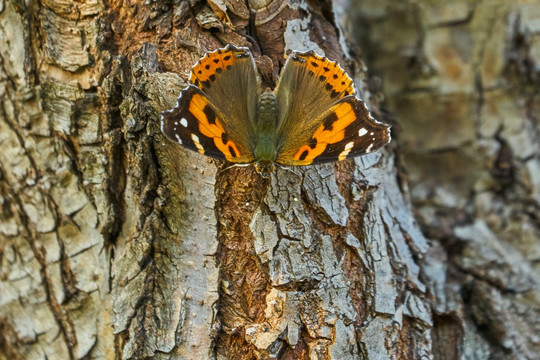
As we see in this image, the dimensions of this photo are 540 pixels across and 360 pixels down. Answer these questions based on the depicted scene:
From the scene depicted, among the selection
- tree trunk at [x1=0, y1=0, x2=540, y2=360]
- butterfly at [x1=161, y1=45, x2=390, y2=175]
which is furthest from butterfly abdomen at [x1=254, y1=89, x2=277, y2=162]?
tree trunk at [x1=0, y1=0, x2=540, y2=360]

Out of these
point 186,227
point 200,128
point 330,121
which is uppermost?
point 330,121

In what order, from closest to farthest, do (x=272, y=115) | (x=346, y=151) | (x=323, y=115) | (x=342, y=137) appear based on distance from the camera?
(x=346, y=151) < (x=342, y=137) < (x=323, y=115) < (x=272, y=115)

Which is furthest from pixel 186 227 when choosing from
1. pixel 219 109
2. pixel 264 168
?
pixel 219 109

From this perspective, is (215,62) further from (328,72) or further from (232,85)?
(328,72)

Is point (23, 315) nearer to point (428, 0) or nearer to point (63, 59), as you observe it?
point (63, 59)

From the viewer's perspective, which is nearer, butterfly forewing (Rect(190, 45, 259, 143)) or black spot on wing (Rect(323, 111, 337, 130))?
butterfly forewing (Rect(190, 45, 259, 143))

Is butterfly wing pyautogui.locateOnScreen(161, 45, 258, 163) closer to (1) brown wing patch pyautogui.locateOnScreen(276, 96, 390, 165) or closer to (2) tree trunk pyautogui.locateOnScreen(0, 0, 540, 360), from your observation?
(2) tree trunk pyautogui.locateOnScreen(0, 0, 540, 360)
